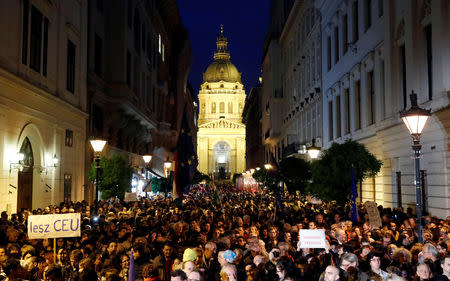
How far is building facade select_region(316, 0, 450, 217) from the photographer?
58.0ft

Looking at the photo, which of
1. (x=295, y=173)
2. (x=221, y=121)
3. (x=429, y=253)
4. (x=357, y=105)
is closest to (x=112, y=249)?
(x=429, y=253)

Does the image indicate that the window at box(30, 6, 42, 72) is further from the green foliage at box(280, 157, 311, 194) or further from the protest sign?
the green foliage at box(280, 157, 311, 194)

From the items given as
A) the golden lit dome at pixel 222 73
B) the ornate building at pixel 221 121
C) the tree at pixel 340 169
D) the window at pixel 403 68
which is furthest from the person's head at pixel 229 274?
the golden lit dome at pixel 222 73

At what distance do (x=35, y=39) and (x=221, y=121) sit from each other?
145826 millimetres

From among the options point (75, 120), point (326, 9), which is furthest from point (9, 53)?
point (326, 9)

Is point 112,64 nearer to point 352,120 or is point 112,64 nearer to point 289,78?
point 352,120

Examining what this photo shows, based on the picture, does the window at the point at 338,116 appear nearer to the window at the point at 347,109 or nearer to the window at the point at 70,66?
the window at the point at 347,109

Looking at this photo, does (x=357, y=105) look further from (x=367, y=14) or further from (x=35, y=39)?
(x=35, y=39)

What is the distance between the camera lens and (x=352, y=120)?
30.3 metres

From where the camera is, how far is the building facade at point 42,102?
19.8m

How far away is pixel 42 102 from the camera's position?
2341 cm

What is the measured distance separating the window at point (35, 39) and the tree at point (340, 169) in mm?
11741

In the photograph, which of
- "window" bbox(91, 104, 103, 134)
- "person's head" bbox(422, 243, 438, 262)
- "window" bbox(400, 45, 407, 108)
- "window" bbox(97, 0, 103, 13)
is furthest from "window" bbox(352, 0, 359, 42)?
"person's head" bbox(422, 243, 438, 262)

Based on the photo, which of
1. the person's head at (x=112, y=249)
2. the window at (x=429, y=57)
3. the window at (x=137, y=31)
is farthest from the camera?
the window at (x=137, y=31)
